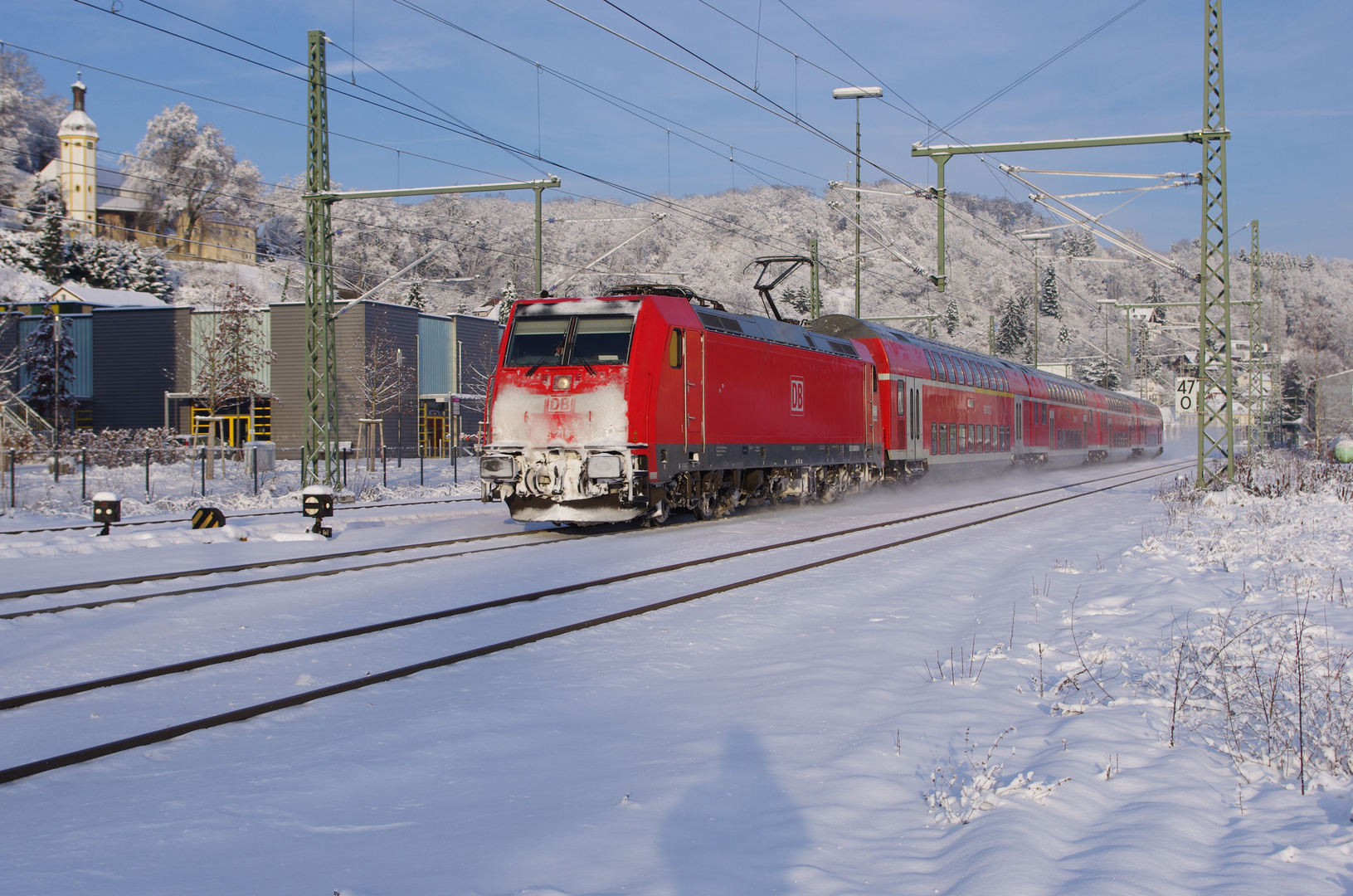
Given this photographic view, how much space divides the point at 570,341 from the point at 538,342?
617 millimetres

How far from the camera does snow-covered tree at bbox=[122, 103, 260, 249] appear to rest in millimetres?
97125

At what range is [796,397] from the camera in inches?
814

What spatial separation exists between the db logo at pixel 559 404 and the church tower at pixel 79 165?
10092 centimetres

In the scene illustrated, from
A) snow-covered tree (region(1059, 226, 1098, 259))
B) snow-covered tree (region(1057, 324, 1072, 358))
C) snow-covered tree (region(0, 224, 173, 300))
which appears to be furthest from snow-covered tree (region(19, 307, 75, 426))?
snow-covered tree (region(1059, 226, 1098, 259))

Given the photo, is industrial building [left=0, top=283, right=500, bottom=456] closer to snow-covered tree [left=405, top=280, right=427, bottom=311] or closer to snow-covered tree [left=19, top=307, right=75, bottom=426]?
snow-covered tree [left=19, top=307, right=75, bottom=426]

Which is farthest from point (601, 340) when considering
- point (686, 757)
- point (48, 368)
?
point (48, 368)

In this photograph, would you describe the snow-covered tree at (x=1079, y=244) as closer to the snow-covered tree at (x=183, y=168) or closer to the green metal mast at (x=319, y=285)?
the snow-covered tree at (x=183, y=168)

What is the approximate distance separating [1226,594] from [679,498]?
928cm

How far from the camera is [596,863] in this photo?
415cm

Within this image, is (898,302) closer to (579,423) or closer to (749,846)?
(579,423)

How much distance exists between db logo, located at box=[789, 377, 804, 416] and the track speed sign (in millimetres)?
7545

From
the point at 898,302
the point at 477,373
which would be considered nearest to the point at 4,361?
the point at 477,373

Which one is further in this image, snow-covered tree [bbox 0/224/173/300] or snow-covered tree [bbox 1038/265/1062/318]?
snow-covered tree [bbox 1038/265/1062/318]

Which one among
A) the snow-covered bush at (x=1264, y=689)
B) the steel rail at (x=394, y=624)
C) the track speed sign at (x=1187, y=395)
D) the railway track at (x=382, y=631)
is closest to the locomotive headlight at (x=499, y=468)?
the steel rail at (x=394, y=624)
